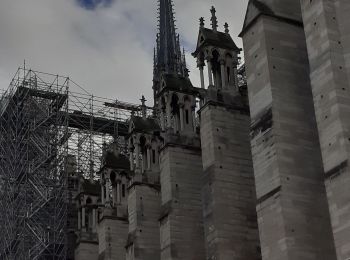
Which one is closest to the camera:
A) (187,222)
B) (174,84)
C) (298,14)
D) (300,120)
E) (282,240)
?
(282,240)

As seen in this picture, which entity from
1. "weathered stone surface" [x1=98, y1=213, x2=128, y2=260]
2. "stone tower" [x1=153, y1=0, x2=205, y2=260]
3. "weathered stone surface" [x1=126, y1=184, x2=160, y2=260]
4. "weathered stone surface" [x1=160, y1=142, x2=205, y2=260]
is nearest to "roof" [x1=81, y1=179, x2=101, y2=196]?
"weathered stone surface" [x1=98, y1=213, x2=128, y2=260]

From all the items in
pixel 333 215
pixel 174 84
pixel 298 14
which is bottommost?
pixel 333 215

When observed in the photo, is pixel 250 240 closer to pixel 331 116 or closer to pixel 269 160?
pixel 269 160

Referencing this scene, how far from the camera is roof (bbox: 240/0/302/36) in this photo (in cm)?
2125

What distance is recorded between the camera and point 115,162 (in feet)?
115

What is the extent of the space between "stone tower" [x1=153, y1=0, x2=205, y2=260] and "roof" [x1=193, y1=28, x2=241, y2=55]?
275 centimetres

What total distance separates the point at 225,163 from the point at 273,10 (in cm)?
519

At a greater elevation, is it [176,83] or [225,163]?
[176,83]

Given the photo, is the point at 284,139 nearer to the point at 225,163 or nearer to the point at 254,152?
the point at 254,152

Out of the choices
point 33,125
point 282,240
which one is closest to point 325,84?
point 282,240

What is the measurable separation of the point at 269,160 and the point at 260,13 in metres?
4.38

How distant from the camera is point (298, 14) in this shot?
71.8 feet

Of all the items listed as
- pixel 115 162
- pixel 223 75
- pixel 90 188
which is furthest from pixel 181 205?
pixel 90 188

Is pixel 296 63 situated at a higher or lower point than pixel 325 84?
higher
